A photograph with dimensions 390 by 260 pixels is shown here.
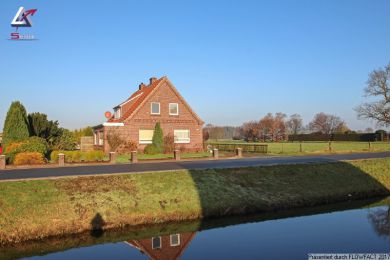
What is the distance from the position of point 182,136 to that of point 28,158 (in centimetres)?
1750

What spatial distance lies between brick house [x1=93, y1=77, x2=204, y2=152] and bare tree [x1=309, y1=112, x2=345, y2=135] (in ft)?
259

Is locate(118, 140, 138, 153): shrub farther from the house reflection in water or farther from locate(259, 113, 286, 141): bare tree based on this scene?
locate(259, 113, 286, 141): bare tree

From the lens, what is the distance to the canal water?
409 inches

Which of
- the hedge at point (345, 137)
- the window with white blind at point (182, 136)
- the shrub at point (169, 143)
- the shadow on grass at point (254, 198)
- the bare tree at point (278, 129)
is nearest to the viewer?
the shadow on grass at point (254, 198)

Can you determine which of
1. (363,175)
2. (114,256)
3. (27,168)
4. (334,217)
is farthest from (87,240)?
(363,175)

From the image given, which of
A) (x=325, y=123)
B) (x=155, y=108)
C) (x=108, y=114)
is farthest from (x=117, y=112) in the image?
(x=325, y=123)

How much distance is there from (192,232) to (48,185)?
20.7 ft

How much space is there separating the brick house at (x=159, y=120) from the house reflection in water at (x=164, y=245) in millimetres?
23002

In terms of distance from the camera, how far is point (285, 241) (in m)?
11.4

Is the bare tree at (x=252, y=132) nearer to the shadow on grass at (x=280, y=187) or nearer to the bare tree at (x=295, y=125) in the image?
the bare tree at (x=295, y=125)

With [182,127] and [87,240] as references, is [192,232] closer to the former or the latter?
[87,240]

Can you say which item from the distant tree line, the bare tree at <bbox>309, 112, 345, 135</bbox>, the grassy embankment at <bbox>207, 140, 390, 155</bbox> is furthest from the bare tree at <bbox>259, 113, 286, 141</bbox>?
the grassy embankment at <bbox>207, 140, 390, 155</bbox>

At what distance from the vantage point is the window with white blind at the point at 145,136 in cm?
3528

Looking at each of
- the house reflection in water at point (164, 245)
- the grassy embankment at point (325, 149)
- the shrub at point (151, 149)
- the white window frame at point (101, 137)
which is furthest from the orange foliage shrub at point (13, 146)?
the grassy embankment at point (325, 149)
